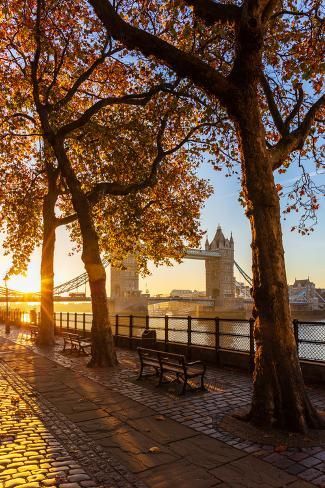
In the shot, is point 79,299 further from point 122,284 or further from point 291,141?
point 291,141

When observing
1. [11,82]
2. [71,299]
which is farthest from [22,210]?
[71,299]

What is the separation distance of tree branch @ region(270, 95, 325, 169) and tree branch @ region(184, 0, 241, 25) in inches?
81.7

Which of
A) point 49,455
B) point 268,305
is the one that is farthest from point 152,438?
point 268,305

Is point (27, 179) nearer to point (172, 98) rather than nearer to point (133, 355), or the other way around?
point (172, 98)

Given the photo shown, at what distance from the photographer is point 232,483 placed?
414 cm

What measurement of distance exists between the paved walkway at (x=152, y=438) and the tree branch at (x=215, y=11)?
6129 mm

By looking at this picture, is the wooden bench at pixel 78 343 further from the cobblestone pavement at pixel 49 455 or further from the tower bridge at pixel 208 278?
the tower bridge at pixel 208 278

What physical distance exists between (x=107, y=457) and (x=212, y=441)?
4.47 feet

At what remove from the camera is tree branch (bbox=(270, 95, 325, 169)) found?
23.3 feet

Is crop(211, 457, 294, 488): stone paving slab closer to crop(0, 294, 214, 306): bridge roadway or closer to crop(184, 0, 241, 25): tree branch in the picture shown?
crop(184, 0, 241, 25): tree branch

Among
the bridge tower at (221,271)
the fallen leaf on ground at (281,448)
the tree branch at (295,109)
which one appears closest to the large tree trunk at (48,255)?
the tree branch at (295,109)

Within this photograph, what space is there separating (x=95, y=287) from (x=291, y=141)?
709cm

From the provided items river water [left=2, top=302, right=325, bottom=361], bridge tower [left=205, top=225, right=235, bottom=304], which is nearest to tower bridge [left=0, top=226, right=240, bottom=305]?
bridge tower [left=205, top=225, right=235, bottom=304]

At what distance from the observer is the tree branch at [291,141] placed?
7.11m
